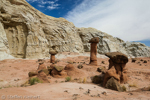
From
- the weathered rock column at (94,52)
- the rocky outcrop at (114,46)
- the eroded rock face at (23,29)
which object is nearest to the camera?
the weathered rock column at (94,52)

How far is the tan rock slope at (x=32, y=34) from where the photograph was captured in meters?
19.8

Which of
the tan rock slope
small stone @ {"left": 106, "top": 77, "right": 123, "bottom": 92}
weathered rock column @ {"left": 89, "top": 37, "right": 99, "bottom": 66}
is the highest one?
the tan rock slope

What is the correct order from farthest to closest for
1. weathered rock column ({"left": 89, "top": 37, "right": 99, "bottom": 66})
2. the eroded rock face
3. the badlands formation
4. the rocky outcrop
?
the rocky outcrop
the eroded rock face
weathered rock column ({"left": 89, "top": 37, "right": 99, "bottom": 66})
the badlands formation

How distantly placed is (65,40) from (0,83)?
23751mm

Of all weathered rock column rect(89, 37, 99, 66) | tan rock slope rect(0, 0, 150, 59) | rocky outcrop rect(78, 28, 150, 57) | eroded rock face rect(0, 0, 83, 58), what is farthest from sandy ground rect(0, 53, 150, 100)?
rocky outcrop rect(78, 28, 150, 57)

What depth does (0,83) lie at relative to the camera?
6.49m

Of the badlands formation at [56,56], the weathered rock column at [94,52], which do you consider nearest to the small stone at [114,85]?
the badlands formation at [56,56]

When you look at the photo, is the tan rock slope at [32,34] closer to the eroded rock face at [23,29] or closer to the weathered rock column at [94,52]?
the eroded rock face at [23,29]

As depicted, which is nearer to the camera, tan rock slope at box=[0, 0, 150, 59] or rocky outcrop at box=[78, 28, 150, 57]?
tan rock slope at box=[0, 0, 150, 59]

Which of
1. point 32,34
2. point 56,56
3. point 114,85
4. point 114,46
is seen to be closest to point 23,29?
point 32,34

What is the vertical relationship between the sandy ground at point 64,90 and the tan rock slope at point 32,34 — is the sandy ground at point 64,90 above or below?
below

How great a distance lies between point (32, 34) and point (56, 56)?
7.90 meters

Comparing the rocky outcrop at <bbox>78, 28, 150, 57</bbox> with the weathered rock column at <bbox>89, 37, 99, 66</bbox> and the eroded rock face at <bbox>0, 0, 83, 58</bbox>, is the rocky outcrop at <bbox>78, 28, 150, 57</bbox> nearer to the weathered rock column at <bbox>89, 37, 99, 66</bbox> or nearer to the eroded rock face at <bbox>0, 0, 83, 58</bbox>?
the eroded rock face at <bbox>0, 0, 83, 58</bbox>

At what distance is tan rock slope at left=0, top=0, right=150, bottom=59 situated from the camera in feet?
64.9
